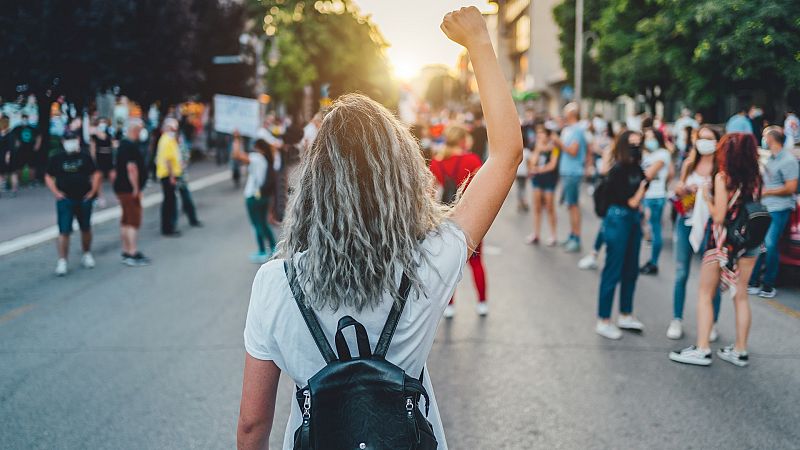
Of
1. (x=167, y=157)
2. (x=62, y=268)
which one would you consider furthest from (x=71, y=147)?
(x=167, y=157)

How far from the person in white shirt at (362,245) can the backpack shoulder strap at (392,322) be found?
0.02m

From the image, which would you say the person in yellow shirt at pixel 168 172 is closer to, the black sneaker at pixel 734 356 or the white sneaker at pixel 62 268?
the white sneaker at pixel 62 268

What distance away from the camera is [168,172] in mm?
12352

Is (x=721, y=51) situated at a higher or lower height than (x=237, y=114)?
higher

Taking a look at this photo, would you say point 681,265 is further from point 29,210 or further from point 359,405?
point 29,210

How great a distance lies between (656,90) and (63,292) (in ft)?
99.0

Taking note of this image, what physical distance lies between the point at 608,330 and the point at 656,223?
10.2 ft

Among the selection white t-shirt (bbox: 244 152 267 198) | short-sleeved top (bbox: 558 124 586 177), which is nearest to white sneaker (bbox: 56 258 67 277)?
white t-shirt (bbox: 244 152 267 198)

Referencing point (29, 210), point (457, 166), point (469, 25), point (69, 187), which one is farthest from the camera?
point (29, 210)

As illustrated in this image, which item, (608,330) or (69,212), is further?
(69,212)

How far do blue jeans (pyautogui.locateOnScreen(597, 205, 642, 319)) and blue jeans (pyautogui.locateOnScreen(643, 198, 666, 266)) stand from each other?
2582mm

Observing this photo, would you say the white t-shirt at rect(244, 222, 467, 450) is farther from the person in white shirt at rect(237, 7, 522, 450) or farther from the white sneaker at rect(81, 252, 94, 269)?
the white sneaker at rect(81, 252, 94, 269)

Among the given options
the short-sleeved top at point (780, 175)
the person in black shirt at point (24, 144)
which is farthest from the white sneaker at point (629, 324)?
the person in black shirt at point (24, 144)

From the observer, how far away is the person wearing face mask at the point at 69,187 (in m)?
9.09
